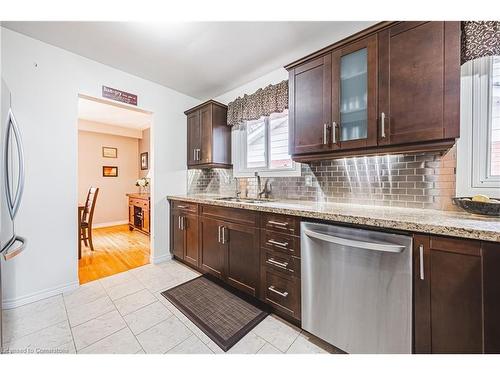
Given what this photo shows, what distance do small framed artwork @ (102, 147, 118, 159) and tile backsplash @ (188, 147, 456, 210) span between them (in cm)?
458

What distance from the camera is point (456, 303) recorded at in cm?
96

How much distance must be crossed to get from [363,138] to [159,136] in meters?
2.53

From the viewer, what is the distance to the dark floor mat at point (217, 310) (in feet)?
4.90

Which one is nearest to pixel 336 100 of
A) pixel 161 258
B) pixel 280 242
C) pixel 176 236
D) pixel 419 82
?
pixel 419 82

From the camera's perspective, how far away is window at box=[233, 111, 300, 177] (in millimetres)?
2428

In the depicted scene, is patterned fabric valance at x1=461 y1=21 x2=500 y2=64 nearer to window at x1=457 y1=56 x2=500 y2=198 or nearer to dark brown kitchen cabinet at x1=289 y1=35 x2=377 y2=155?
window at x1=457 y1=56 x2=500 y2=198

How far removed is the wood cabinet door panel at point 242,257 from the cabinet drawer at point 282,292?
0.12 m

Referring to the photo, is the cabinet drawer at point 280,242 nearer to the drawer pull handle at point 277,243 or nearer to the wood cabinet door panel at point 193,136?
the drawer pull handle at point 277,243

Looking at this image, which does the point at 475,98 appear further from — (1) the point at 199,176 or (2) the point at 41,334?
(2) the point at 41,334

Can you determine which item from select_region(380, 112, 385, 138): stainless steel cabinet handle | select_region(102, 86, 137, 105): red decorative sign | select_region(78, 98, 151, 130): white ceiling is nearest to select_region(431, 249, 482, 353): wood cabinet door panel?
select_region(380, 112, 385, 138): stainless steel cabinet handle

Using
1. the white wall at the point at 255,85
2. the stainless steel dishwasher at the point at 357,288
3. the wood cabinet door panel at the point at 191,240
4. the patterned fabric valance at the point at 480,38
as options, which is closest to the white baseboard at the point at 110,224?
the wood cabinet door panel at the point at 191,240

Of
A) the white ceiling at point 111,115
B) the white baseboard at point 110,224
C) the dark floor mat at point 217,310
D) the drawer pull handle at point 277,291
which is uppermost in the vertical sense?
the white ceiling at point 111,115

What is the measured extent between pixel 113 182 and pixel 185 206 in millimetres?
3606
